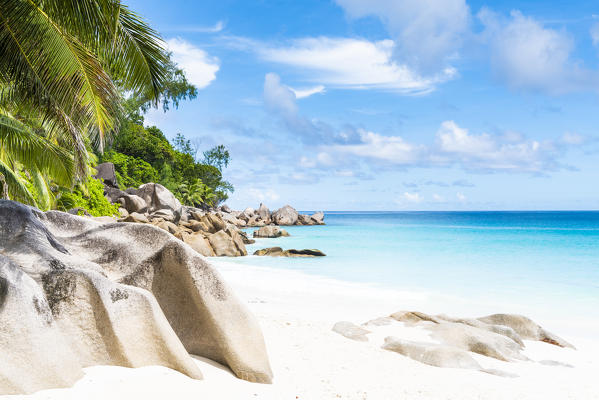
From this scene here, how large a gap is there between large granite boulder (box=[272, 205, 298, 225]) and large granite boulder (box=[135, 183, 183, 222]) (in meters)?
27.4

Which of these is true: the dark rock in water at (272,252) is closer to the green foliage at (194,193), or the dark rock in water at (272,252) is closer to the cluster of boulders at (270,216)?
the green foliage at (194,193)

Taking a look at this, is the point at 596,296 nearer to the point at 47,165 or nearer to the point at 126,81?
the point at 126,81

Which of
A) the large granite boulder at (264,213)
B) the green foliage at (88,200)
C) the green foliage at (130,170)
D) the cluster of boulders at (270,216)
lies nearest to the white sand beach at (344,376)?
the green foliage at (88,200)

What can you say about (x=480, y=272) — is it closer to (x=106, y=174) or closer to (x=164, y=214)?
(x=164, y=214)

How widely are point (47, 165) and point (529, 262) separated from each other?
2249cm

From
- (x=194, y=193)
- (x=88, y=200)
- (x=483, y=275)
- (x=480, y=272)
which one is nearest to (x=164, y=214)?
(x=88, y=200)

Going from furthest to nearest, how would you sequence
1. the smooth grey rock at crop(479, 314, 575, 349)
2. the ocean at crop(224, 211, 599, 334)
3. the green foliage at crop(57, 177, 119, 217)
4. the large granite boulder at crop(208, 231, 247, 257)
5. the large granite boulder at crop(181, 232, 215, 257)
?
the large granite boulder at crop(208, 231, 247, 257) < the large granite boulder at crop(181, 232, 215, 257) < the green foliage at crop(57, 177, 119, 217) < the ocean at crop(224, 211, 599, 334) < the smooth grey rock at crop(479, 314, 575, 349)

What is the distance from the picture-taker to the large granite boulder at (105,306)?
3.18m

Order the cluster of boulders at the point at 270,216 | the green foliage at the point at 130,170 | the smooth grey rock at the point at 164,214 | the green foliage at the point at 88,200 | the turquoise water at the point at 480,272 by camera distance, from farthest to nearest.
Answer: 1. the cluster of boulders at the point at 270,216
2. the green foliage at the point at 130,170
3. the smooth grey rock at the point at 164,214
4. the green foliage at the point at 88,200
5. the turquoise water at the point at 480,272

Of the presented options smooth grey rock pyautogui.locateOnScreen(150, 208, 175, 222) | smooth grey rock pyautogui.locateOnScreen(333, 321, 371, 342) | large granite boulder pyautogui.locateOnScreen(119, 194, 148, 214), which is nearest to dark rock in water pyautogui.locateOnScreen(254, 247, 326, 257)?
smooth grey rock pyautogui.locateOnScreen(150, 208, 175, 222)

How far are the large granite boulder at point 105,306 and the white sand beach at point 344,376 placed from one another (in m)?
0.14

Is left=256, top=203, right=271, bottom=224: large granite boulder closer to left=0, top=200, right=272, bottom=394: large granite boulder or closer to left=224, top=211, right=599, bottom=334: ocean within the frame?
left=224, top=211, right=599, bottom=334: ocean

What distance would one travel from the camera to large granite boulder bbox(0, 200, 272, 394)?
318 centimetres

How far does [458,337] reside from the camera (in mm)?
7215
